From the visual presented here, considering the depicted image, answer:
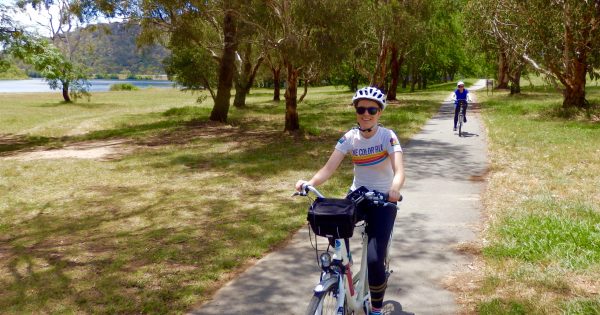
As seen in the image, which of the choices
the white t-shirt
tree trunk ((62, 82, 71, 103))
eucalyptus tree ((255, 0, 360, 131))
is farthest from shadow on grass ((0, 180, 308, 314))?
tree trunk ((62, 82, 71, 103))

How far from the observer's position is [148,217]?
844 centimetres

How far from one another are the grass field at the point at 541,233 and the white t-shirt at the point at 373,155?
1522 mm

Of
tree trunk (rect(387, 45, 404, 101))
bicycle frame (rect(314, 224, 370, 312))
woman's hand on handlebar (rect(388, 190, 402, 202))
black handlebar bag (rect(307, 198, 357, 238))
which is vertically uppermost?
tree trunk (rect(387, 45, 404, 101))

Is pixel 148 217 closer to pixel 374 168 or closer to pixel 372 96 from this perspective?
pixel 374 168

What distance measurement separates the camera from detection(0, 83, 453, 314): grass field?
5.38 meters

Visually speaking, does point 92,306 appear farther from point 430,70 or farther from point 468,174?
point 430,70

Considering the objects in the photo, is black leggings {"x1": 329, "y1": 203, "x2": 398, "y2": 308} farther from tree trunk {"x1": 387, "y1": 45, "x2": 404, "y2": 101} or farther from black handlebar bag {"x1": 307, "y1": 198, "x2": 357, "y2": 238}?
tree trunk {"x1": 387, "y1": 45, "x2": 404, "y2": 101}

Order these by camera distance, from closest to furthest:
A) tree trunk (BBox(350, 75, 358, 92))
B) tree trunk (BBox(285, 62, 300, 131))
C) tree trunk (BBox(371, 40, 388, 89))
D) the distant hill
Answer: tree trunk (BBox(285, 62, 300, 131)) → the distant hill → tree trunk (BBox(371, 40, 388, 89)) → tree trunk (BBox(350, 75, 358, 92))

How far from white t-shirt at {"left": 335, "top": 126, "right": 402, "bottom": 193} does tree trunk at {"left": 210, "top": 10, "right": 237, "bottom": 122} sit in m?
17.8

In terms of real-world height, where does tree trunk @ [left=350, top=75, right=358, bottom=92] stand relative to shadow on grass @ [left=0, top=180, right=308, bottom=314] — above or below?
above

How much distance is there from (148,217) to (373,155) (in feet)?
17.8

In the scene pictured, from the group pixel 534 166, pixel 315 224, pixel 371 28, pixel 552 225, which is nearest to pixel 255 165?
pixel 534 166

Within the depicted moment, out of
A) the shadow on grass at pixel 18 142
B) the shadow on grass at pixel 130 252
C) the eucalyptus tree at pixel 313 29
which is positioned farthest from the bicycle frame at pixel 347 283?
the shadow on grass at pixel 18 142

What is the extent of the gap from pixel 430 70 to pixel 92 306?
65.5 meters
